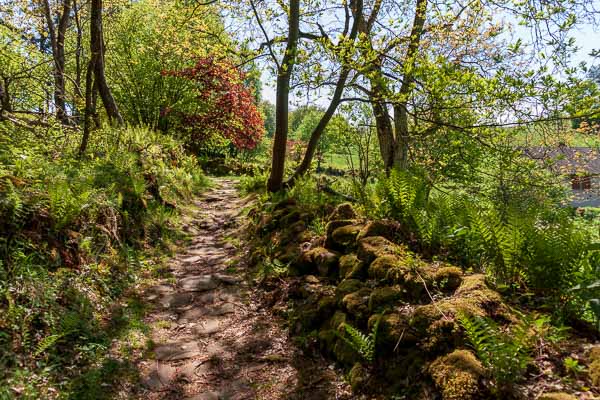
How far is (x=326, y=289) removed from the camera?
4.39 m

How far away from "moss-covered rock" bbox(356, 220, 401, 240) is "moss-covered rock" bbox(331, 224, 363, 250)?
5.8 inches

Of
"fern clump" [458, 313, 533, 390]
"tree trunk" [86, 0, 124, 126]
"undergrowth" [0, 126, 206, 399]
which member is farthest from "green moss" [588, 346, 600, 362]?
"tree trunk" [86, 0, 124, 126]

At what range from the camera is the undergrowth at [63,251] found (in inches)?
115

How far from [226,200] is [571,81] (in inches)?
345

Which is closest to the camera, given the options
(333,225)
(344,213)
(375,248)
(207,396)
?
(207,396)

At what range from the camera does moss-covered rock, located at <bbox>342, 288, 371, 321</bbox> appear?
11.6 ft

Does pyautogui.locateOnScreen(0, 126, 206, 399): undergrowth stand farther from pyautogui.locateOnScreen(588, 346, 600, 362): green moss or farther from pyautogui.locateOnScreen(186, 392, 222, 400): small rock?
pyautogui.locateOnScreen(588, 346, 600, 362): green moss

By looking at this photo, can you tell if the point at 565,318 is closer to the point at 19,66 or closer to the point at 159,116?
the point at 19,66

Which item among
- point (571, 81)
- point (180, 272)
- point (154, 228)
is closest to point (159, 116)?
point (154, 228)

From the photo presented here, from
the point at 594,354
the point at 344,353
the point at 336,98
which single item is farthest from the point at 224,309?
the point at 336,98

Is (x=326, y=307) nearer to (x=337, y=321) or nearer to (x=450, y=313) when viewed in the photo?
(x=337, y=321)

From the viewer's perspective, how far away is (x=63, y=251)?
13.4ft

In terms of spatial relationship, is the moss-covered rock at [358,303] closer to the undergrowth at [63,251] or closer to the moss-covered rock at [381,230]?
the moss-covered rock at [381,230]

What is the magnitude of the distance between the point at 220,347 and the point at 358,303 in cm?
157
